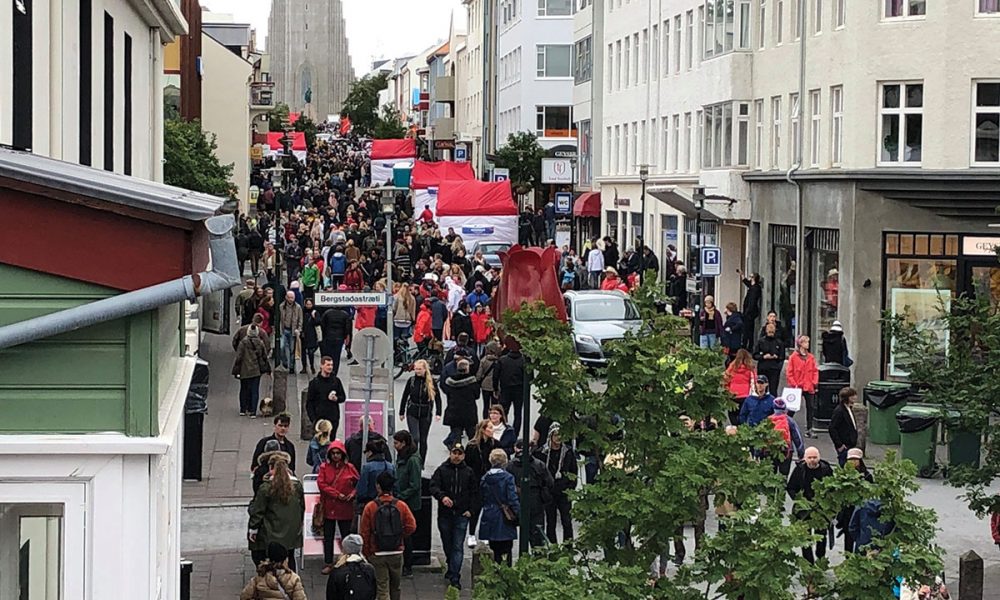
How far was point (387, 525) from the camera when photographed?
15258 millimetres

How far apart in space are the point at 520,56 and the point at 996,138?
57407 mm

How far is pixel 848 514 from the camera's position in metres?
16.1

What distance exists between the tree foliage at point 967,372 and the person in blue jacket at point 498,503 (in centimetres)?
399

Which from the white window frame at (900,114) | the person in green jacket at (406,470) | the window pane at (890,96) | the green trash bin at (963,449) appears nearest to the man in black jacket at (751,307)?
the white window frame at (900,114)

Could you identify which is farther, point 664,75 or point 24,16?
point 664,75

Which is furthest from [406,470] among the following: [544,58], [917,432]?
[544,58]

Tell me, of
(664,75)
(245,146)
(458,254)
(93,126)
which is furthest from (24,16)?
(245,146)

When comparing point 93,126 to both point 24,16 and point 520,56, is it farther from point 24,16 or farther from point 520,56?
point 520,56

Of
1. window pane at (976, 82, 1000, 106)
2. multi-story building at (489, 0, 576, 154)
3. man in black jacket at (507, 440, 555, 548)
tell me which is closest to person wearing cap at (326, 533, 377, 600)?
man in black jacket at (507, 440, 555, 548)

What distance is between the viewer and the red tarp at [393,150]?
86438mm

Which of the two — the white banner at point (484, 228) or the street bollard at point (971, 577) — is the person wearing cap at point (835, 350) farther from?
the white banner at point (484, 228)

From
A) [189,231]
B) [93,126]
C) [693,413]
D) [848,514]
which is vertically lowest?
[848,514]

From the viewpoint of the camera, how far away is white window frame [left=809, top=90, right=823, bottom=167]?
3678 centimetres

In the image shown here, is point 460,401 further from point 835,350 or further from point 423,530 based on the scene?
point 835,350
